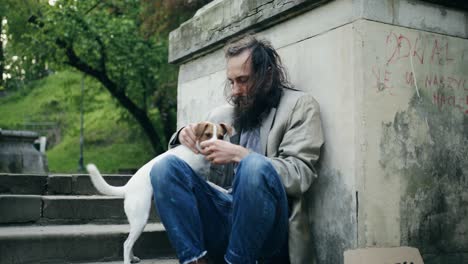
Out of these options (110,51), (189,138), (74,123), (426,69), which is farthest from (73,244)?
(74,123)

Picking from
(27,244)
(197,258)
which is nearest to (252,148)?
(197,258)

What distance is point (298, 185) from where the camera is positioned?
8.09ft

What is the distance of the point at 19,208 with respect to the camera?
3.96m

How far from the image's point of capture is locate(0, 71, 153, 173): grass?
71.4 ft

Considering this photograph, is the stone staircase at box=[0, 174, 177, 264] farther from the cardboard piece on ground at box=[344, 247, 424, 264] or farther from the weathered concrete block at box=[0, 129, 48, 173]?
the weathered concrete block at box=[0, 129, 48, 173]

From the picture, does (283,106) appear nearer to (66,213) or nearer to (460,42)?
(460,42)

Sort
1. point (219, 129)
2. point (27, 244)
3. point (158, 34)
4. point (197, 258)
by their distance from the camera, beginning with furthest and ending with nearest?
→ point (158, 34)
point (27, 244)
point (219, 129)
point (197, 258)

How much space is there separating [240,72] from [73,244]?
1755mm

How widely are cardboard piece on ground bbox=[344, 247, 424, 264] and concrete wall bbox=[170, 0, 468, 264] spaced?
6 centimetres

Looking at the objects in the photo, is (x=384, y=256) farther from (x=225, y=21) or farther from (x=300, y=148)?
(x=225, y=21)

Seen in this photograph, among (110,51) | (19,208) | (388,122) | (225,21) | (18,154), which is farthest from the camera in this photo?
(110,51)

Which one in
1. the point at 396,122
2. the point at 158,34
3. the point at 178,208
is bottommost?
the point at 178,208

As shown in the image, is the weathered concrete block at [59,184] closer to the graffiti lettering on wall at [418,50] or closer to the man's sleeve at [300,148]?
the man's sleeve at [300,148]

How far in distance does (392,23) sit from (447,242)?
52.2 inches
